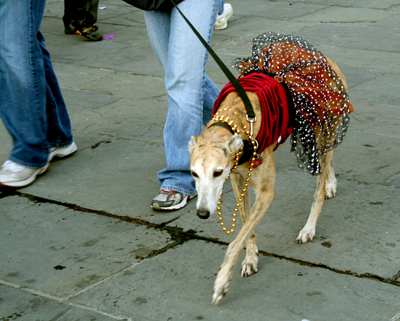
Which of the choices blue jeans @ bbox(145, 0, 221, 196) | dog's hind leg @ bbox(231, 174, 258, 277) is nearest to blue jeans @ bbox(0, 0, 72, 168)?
blue jeans @ bbox(145, 0, 221, 196)

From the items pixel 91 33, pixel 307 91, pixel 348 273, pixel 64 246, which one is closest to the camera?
pixel 348 273

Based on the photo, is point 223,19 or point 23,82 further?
point 223,19

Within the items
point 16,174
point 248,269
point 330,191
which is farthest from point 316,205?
point 16,174

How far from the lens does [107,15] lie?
1089 centimetres

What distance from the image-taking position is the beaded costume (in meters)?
3.61

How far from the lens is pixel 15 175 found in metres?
4.72

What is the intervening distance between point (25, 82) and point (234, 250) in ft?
8.21

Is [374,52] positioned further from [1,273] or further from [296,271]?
[1,273]

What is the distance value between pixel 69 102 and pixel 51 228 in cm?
291

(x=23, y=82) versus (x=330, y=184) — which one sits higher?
(x=23, y=82)

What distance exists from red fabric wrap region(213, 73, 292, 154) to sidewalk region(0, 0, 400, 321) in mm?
767

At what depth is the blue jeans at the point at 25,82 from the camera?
445 centimetres

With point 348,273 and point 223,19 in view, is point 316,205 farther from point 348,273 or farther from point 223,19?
point 223,19

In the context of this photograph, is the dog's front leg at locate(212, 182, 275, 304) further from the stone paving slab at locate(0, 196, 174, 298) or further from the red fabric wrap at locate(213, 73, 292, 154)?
the stone paving slab at locate(0, 196, 174, 298)
